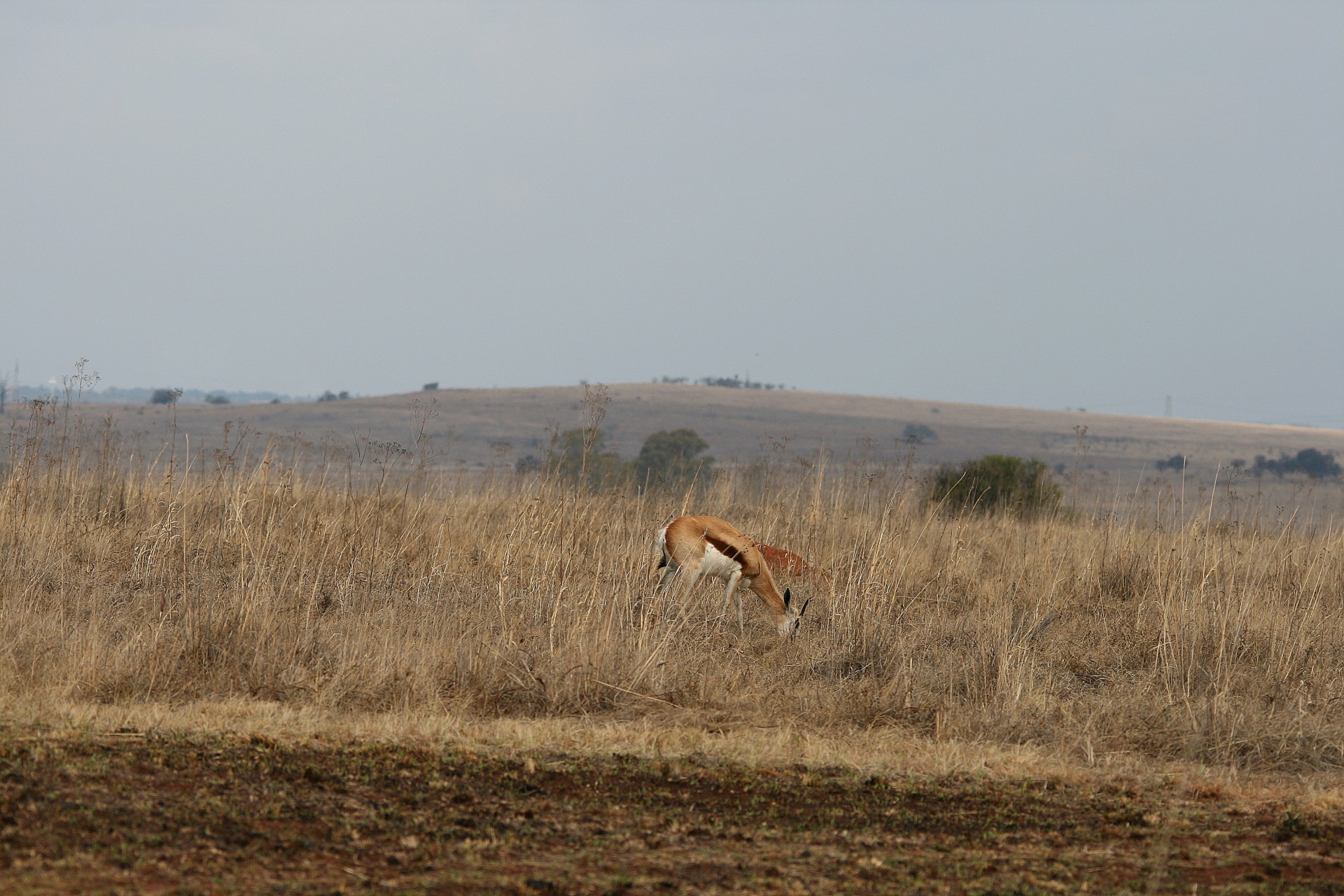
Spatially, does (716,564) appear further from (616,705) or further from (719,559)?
(616,705)

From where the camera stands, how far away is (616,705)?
6512 mm

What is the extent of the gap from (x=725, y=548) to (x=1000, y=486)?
9.34 metres

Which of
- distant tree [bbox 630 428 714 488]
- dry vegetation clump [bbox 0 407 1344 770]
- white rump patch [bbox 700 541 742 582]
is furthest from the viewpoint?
distant tree [bbox 630 428 714 488]

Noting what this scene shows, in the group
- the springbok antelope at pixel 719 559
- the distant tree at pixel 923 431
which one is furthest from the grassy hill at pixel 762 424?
the springbok antelope at pixel 719 559

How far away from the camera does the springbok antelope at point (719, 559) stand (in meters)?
8.93

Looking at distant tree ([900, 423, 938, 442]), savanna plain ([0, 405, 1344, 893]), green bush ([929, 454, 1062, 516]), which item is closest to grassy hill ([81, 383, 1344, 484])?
distant tree ([900, 423, 938, 442])

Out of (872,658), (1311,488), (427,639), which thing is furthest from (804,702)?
(1311,488)

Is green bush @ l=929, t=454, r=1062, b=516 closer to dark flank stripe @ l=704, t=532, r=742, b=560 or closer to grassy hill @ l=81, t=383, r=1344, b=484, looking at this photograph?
dark flank stripe @ l=704, t=532, r=742, b=560

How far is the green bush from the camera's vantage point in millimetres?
16938

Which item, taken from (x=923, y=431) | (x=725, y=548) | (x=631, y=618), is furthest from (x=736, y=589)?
(x=923, y=431)

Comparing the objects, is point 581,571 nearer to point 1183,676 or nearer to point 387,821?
point 1183,676

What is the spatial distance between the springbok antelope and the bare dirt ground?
3.52m

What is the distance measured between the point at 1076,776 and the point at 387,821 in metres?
3.16

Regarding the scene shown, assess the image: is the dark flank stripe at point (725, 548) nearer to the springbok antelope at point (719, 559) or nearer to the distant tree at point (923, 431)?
the springbok antelope at point (719, 559)
